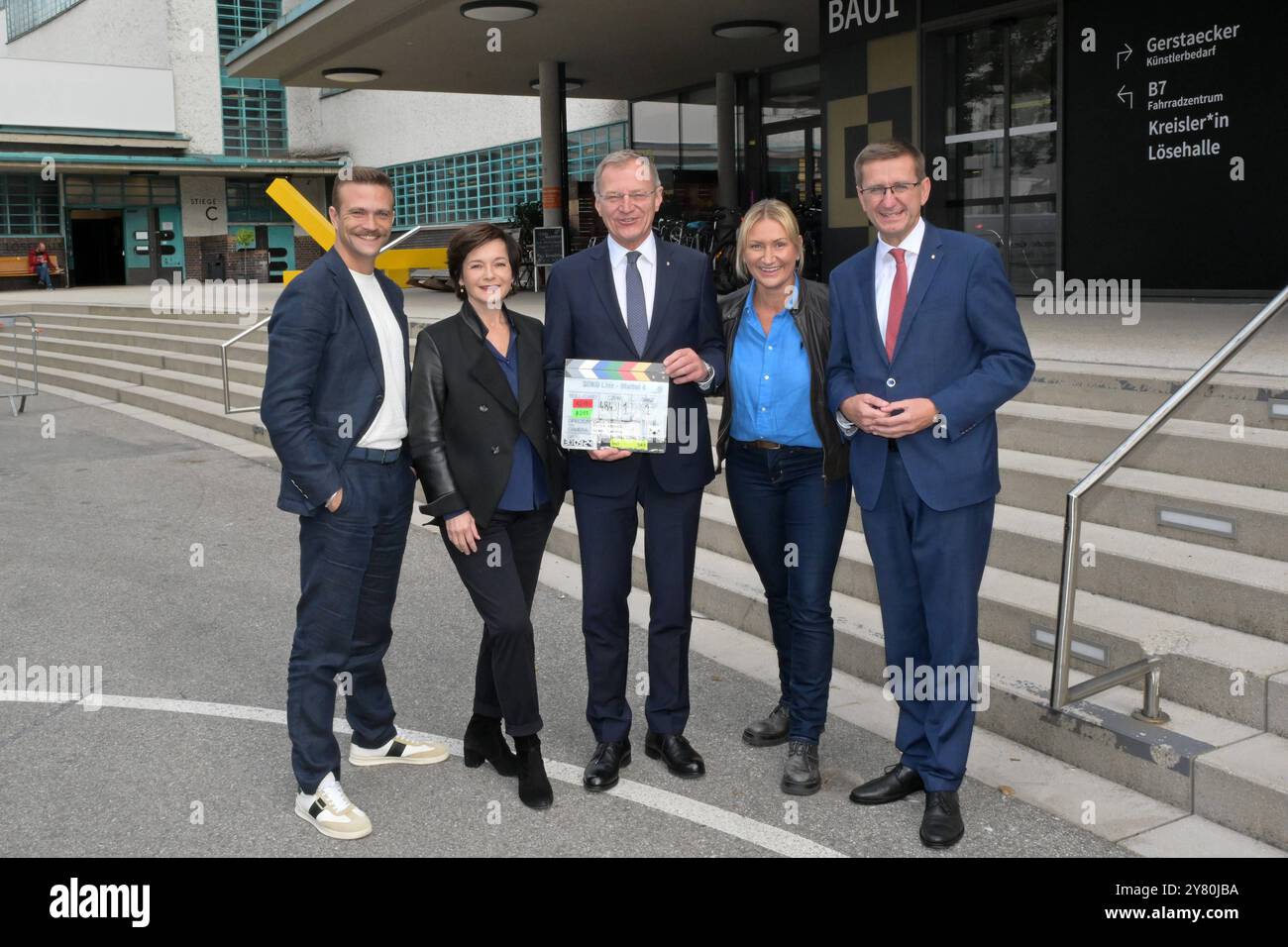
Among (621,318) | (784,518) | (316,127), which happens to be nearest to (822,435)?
(784,518)

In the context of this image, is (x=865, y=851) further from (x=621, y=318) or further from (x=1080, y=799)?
(x=621, y=318)

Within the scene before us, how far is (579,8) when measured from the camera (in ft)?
53.6

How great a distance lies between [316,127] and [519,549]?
143 feet

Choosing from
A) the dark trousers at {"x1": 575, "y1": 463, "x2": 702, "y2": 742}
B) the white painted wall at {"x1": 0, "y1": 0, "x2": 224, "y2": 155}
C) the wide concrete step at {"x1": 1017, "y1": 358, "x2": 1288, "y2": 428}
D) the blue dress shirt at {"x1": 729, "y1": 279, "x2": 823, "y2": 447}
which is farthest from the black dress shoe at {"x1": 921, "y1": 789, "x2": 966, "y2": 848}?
the white painted wall at {"x1": 0, "y1": 0, "x2": 224, "y2": 155}

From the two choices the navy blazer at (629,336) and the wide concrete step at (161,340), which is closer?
the navy blazer at (629,336)

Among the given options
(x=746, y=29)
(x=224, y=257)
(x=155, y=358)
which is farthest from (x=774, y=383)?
(x=224, y=257)

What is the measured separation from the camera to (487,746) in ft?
15.0

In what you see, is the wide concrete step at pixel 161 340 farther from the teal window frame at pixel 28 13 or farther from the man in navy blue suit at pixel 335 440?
the teal window frame at pixel 28 13

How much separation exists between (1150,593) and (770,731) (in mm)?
1591

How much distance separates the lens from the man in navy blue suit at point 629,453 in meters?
4.28

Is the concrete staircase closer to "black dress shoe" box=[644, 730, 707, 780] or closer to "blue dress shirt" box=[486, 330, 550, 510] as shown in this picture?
"black dress shoe" box=[644, 730, 707, 780]

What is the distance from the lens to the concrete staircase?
4.10 meters

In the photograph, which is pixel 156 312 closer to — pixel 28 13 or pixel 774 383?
pixel 774 383

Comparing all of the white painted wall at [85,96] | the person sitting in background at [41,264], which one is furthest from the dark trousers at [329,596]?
the white painted wall at [85,96]
